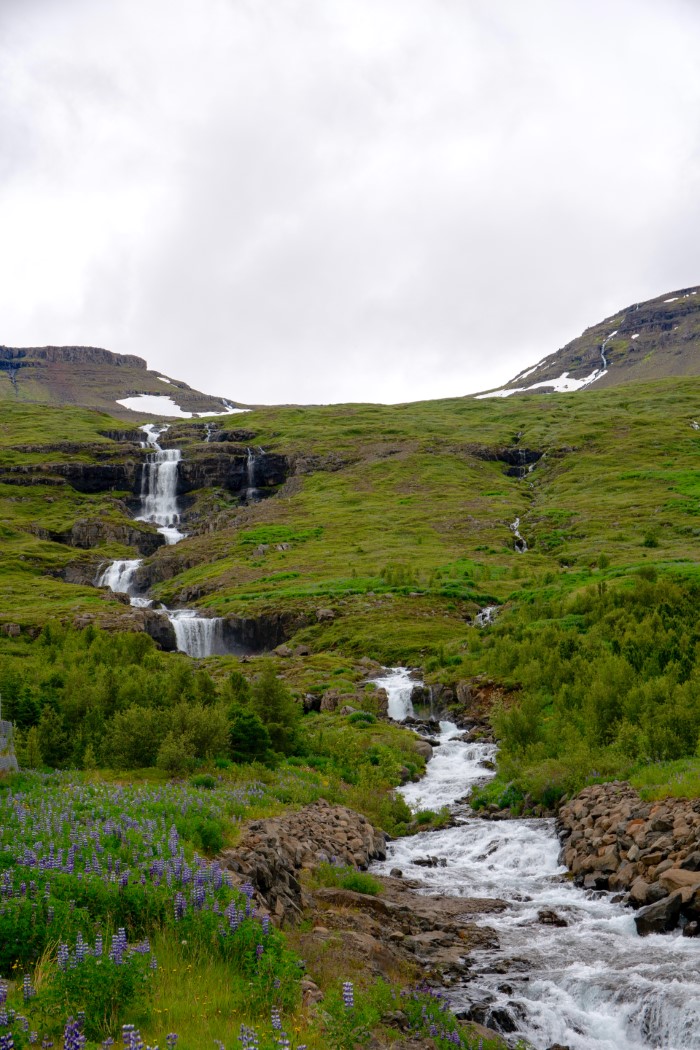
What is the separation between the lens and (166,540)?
104000mm

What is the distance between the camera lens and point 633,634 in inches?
1137

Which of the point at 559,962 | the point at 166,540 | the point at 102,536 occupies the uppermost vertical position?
the point at 102,536

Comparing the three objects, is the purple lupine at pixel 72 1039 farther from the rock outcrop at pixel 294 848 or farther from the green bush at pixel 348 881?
the green bush at pixel 348 881

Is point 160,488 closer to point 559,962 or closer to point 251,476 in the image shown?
point 251,476

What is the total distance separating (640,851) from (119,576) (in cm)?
7992

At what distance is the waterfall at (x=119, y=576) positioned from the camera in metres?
85.3

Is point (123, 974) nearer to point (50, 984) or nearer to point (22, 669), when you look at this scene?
point (50, 984)

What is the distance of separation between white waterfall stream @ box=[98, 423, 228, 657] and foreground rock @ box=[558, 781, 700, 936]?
154ft

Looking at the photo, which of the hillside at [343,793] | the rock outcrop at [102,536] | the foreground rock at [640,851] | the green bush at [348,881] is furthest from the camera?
the rock outcrop at [102,536]

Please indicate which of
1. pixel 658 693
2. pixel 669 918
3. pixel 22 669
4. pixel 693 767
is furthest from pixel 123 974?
pixel 22 669

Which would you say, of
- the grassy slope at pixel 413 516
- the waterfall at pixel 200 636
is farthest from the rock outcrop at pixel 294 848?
the waterfall at pixel 200 636

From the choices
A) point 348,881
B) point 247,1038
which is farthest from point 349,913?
point 247,1038

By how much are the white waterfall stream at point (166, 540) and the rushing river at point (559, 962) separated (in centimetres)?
4567

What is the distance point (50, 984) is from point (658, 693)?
61.4 ft
